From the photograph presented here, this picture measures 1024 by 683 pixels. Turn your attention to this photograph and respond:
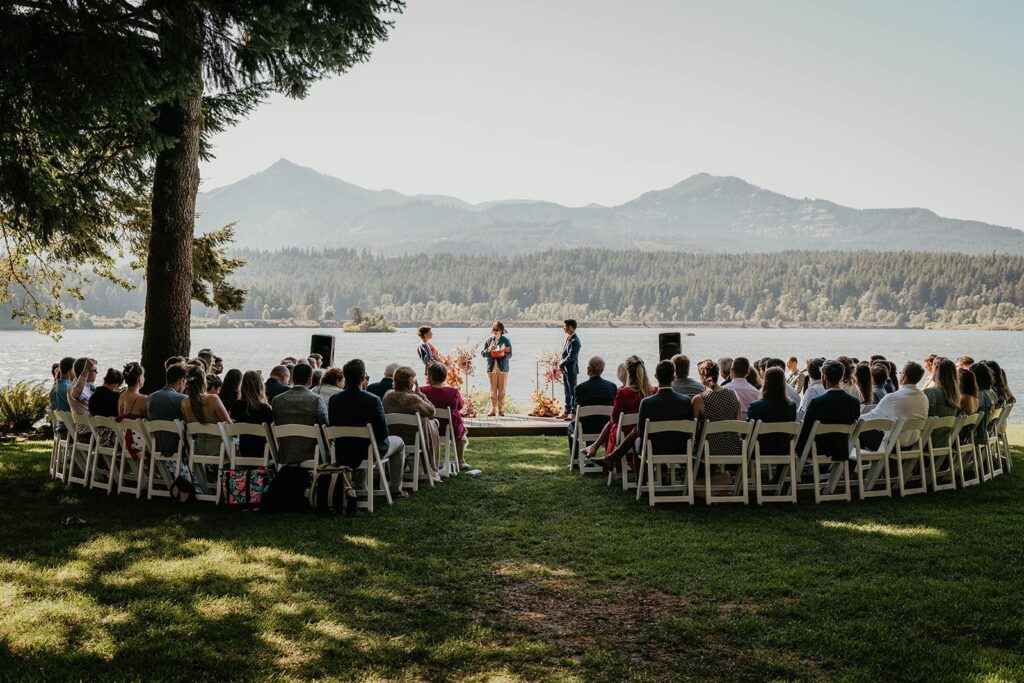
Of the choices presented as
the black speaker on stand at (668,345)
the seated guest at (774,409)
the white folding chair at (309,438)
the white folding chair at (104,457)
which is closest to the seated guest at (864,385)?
the seated guest at (774,409)

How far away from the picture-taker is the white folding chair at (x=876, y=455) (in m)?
7.77

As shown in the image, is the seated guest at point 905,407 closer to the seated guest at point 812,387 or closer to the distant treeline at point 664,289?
the seated guest at point 812,387

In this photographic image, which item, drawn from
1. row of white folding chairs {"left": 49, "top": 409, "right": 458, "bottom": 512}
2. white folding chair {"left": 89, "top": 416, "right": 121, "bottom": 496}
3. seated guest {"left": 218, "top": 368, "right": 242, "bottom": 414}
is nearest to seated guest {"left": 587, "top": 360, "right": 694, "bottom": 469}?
row of white folding chairs {"left": 49, "top": 409, "right": 458, "bottom": 512}

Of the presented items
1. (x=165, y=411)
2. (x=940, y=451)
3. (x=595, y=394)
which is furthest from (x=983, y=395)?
(x=165, y=411)

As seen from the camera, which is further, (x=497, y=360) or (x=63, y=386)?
(x=497, y=360)

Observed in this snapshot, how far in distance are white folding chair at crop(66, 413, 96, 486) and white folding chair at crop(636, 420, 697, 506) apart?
18.4 ft

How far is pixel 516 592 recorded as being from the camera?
5.18 m

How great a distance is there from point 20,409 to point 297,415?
960 cm

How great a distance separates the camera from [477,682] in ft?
12.6

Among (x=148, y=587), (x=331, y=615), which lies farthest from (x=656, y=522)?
(x=148, y=587)

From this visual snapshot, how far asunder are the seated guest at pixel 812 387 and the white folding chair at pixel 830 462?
0.59m

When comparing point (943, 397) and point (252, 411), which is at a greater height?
point (943, 397)

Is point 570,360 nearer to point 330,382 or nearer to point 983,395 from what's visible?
point 330,382

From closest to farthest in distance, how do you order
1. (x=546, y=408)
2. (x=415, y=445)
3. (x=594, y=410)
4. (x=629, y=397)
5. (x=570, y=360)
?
(x=415, y=445) → (x=629, y=397) → (x=594, y=410) → (x=570, y=360) → (x=546, y=408)
